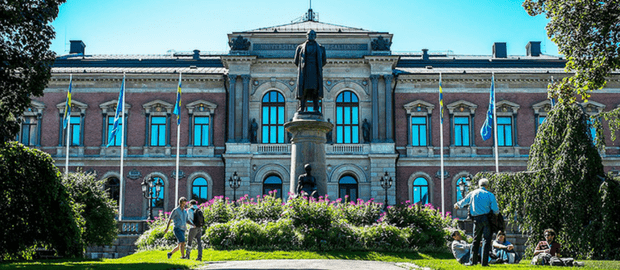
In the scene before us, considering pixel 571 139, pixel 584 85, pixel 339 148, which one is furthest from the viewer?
pixel 339 148

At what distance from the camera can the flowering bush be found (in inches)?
681

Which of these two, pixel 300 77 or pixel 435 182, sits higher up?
pixel 300 77

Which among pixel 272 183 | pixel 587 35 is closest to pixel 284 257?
pixel 587 35

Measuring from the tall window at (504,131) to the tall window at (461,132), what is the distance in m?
2.06

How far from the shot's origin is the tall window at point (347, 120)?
4153 cm

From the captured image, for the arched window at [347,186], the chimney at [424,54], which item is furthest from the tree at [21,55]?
the chimney at [424,54]

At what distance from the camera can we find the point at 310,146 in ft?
62.8

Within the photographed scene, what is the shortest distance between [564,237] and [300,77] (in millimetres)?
9065

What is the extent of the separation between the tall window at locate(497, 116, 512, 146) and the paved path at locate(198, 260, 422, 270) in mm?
29542

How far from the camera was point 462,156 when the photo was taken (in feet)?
136

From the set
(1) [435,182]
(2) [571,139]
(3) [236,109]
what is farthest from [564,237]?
(3) [236,109]

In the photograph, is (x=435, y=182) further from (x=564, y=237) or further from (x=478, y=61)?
(x=564, y=237)

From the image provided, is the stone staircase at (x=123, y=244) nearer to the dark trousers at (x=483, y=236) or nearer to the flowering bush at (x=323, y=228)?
the flowering bush at (x=323, y=228)

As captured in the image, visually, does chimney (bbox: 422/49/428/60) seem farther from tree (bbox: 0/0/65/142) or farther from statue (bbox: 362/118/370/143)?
tree (bbox: 0/0/65/142)
